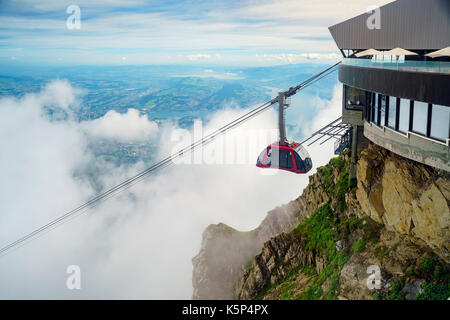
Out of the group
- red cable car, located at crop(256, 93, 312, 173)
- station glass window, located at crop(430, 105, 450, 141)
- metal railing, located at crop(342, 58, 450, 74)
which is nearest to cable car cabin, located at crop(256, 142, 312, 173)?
red cable car, located at crop(256, 93, 312, 173)

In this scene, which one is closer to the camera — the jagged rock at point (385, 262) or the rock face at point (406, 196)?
the rock face at point (406, 196)

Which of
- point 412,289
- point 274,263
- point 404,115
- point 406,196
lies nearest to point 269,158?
point 406,196

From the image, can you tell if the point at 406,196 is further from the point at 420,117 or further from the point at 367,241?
the point at 420,117

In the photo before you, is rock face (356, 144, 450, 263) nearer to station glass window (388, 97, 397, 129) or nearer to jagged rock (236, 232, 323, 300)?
station glass window (388, 97, 397, 129)

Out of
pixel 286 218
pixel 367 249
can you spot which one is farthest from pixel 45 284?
pixel 367 249

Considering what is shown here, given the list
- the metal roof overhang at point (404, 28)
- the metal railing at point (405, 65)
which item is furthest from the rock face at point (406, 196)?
the metal roof overhang at point (404, 28)

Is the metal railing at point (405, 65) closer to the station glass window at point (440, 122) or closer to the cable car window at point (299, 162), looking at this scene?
the station glass window at point (440, 122)

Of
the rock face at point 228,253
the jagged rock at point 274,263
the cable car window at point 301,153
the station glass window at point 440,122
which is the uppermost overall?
the station glass window at point 440,122
